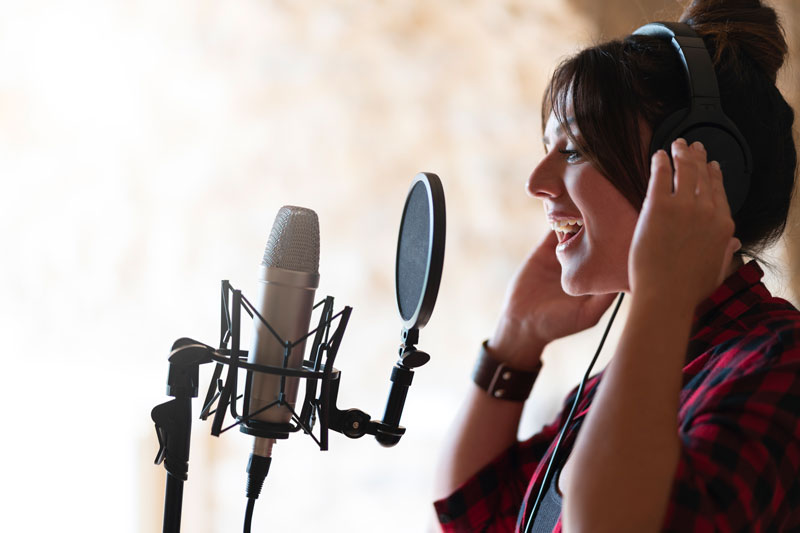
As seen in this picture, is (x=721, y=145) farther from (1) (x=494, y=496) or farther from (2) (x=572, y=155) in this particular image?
(1) (x=494, y=496)

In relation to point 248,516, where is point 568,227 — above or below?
above

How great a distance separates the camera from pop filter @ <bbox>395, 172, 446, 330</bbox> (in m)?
0.76

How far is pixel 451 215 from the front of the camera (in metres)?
1.91

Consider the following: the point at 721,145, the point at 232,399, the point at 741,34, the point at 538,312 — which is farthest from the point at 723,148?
the point at 232,399

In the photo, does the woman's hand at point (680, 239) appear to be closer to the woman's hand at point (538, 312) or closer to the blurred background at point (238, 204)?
the woman's hand at point (538, 312)

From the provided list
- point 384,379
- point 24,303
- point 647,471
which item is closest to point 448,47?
point 384,379

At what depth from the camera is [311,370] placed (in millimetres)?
736

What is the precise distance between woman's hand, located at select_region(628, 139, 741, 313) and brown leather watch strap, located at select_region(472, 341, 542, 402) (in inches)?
19.4

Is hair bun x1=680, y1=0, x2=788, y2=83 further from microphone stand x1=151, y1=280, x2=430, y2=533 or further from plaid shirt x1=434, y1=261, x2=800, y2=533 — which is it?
microphone stand x1=151, y1=280, x2=430, y2=533

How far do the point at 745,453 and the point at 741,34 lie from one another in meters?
0.57

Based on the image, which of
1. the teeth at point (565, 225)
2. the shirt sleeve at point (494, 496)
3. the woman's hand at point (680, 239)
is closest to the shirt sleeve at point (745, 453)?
the woman's hand at point (680, 239)

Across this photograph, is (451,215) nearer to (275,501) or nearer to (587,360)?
(587,360)

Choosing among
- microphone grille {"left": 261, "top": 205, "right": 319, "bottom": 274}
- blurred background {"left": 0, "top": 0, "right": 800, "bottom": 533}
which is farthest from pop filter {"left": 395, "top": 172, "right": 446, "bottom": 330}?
blurred background {"left": 0, "top": 0, "right": 800, "bottom": 533}

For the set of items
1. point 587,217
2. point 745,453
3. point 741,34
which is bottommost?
point 745,453
